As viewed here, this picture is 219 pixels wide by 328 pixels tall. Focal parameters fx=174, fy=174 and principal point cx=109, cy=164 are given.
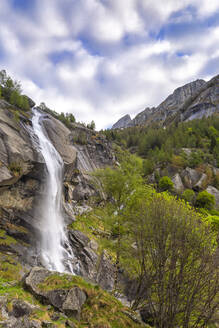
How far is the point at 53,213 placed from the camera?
2305 cm

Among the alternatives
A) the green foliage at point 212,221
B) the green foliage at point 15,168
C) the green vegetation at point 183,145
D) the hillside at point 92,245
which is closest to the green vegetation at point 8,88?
the hillside at point 92,245

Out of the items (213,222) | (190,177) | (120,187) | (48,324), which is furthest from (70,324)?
(190,177)

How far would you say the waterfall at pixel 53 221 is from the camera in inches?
712

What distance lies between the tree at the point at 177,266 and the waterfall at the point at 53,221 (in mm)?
10807

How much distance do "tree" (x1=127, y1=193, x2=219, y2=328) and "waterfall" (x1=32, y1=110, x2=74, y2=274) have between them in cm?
1081

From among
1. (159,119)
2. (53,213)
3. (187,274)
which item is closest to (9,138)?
(53,213)

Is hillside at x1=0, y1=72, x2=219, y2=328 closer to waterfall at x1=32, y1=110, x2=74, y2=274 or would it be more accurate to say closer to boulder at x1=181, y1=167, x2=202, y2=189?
waterfall at x1=32, y1=110, x2=74, y2=274

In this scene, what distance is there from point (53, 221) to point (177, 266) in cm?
1799

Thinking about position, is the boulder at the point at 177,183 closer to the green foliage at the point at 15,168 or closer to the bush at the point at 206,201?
the bush at the point at 206,201

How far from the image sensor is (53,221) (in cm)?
2223

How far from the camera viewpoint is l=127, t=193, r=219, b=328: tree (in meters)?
6.92

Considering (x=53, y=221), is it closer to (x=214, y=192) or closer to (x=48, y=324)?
(x=48, y=324)

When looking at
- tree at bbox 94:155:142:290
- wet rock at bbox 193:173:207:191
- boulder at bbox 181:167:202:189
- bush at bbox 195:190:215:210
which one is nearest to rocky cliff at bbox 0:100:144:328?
tree at bbox 94:155:142:290

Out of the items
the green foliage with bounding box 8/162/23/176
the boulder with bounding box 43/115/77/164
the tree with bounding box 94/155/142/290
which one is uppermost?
the boulder with bounding box 43/115/77/164
